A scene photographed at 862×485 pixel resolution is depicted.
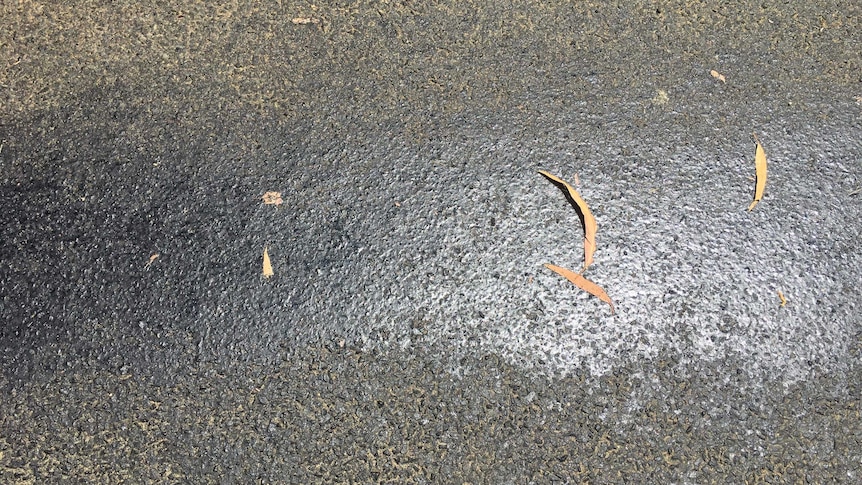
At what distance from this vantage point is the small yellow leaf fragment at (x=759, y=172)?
8.52ft

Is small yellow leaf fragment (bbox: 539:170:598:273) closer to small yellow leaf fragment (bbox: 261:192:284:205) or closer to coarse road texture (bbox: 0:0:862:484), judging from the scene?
coarse road texture (bbox: 0:0:862:484)

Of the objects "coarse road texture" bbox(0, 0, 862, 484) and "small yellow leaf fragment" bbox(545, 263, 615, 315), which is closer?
"coarse road texture" bbox(0, 0, 862, 484)

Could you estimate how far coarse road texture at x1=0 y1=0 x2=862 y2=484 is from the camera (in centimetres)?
221

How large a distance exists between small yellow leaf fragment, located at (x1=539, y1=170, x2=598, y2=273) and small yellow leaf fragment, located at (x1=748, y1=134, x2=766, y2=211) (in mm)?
595

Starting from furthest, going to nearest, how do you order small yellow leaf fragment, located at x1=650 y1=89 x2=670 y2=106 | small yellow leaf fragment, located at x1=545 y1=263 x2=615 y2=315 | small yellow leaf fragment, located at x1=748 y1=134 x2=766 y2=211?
small yellow leaf fragment, located at x1=650 y1=89 x2=670 y2=106, small yellow leaf fragment, located at x1=748 y1=134 x2=766 y2=211, small yellow leaf fragment, located at x1=545 y1=263 x2=615 y2=315

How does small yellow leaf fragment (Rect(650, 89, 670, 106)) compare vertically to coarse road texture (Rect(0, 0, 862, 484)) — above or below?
above

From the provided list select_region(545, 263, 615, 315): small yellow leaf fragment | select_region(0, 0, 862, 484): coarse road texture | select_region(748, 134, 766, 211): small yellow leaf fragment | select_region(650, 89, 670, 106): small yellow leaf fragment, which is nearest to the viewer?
select_region(0, 0, 862, 484): coarse road texture

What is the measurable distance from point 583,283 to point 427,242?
0.57 meters

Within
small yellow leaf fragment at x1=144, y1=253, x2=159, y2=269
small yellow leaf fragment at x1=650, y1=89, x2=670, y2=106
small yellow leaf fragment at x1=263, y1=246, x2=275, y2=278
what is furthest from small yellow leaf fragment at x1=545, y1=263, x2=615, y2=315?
small yellow leaf fragment at x1=144, y1=253, x2=159, y2=269

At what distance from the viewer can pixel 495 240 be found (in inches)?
99.2

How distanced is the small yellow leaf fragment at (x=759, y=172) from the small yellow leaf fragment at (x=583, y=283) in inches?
26.2

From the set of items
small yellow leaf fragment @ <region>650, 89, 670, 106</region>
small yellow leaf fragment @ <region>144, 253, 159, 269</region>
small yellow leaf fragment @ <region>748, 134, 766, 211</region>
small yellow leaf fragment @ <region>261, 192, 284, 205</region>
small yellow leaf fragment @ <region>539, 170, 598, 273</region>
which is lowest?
small yellow leaf fragment @ <region>144, 253, 159, 269</region>

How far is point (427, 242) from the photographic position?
2518 millimetres

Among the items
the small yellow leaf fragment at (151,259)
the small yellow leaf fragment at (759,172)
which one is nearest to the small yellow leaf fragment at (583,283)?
the small yellow leaf fragment at (759,172)
